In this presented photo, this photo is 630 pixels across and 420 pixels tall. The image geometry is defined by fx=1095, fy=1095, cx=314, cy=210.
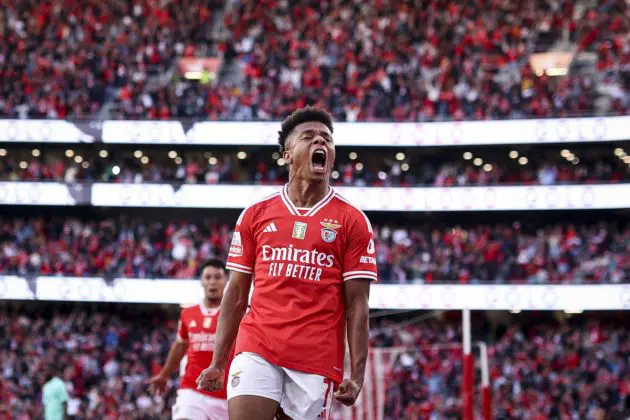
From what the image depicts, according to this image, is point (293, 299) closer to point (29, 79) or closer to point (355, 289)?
point (355, 289)

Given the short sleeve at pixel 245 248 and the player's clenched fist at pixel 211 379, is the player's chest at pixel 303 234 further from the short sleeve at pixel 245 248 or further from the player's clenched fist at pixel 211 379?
the player's clenched fist at pixel 211 379

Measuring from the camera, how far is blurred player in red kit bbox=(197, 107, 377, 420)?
577cm

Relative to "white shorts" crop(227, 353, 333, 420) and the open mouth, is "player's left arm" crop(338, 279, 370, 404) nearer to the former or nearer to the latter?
"white shorts" crop(227, 353, 333, 420)

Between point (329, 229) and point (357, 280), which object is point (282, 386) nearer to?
point (357, 280)

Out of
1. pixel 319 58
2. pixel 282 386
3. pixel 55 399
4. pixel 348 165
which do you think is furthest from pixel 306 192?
pixel 348 165

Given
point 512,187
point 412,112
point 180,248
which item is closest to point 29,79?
point 180,248

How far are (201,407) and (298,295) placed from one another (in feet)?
13.3

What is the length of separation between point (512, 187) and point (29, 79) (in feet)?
56.1

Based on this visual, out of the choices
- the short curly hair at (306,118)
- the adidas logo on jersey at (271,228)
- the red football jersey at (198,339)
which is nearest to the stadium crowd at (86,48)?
the red football jersey at (198,339)

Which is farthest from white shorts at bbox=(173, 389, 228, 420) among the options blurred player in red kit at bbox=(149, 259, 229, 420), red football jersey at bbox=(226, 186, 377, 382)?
red football jersey at bbox=(226, 186, 377, 382)

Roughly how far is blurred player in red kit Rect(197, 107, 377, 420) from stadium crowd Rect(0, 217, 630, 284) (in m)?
27.4

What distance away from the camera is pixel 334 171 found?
124 feet

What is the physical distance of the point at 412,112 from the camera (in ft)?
119

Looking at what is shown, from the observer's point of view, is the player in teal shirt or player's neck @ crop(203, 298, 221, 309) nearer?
player's neck @ crop(203, 298, 221, 309)
